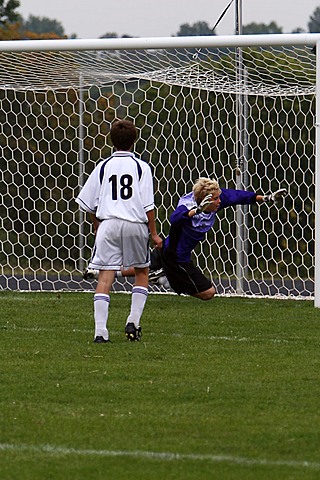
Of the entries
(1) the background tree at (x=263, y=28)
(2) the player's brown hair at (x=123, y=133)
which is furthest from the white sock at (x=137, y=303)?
(1) the background tree at (x=263, y=28)

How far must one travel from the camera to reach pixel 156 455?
15.3 ft

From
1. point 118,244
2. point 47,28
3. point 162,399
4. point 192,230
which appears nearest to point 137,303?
point 118,244

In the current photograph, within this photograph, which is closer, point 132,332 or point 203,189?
point 132,332

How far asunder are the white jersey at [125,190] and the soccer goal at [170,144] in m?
3.69

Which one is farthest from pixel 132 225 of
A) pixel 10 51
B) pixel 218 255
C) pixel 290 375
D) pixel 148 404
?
pixel 218 255

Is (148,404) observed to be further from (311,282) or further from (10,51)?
(311,282)

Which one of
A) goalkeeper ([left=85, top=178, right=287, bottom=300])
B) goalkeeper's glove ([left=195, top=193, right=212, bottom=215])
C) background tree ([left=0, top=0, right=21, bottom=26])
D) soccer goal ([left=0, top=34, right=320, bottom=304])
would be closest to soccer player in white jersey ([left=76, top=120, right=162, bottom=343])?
goalkeeper's glove ([left=195, top=193, right=212, bottom=215])

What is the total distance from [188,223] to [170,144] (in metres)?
2.82

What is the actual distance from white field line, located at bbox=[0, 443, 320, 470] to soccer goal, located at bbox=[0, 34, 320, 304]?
7085 millimetres

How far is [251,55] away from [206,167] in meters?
1.64

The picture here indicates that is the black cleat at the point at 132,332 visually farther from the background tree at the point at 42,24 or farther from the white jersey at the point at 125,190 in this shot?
the background tree at the point at 42,24

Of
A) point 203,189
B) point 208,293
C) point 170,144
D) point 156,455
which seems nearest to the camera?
point 156,455

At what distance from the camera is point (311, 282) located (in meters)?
13.3

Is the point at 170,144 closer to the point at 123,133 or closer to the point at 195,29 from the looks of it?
the point at 123,133
